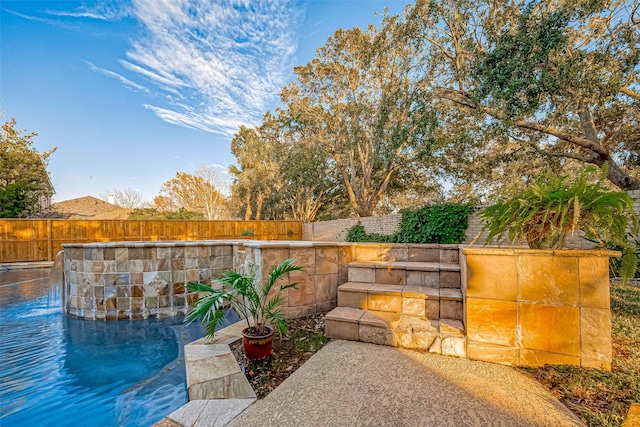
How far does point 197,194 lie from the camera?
20.8 meters

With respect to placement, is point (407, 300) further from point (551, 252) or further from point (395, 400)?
point (551, 252)

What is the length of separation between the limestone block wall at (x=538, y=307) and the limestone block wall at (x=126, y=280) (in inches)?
150

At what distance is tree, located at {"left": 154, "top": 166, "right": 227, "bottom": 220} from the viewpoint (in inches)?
782

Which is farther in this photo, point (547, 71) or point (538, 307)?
point (547, 71)

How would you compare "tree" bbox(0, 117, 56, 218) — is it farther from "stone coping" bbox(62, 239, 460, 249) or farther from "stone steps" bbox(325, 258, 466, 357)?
"stone steps" bbox(325, 258, 466, 357)

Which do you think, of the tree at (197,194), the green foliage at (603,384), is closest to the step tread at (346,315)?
the green foliage at (603,384)

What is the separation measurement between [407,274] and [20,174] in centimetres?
1881

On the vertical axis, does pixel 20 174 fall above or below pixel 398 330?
above

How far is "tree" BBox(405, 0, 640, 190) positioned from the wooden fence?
1055 centimetres

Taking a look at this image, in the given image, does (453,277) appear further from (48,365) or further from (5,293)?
(5,293)

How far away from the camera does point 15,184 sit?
1215 centimetres

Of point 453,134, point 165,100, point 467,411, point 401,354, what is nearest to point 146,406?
point 401,354

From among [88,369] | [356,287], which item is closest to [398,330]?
[356,287]

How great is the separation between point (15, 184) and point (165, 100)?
29.3ft
